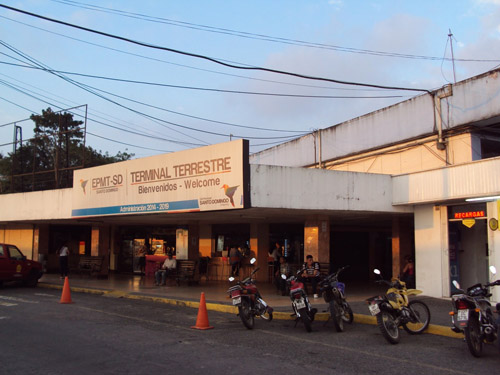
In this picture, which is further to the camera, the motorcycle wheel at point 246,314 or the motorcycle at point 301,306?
the motorcycle wheel at point 246,314

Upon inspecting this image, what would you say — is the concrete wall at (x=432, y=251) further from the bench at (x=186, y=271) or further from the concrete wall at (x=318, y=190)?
the bench at (x=186, y=271)

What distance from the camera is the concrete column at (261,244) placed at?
22516 mm

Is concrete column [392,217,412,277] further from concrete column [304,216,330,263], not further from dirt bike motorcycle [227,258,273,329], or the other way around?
dirt bike motorcycle [227,258,273,329]

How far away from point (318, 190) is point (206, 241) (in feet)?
36.8

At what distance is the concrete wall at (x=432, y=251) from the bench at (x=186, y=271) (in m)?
8.83

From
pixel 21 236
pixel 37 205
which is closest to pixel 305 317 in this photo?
pixel 37 205

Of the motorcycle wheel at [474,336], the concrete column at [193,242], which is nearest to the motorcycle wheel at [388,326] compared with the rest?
the motorcycle wheel at [474,336]

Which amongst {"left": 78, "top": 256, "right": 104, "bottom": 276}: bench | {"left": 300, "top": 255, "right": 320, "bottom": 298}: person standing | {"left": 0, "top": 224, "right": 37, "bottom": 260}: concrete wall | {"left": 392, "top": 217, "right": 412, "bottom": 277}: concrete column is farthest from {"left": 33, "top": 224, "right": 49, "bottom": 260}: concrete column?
{"left": 392, "top": 217, "right": 412, "bottom": 277}: concrete column

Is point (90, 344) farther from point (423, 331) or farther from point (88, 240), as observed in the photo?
point (88, 240)

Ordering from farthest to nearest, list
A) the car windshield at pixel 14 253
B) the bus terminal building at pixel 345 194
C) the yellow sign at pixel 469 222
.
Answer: the car windshield at pixel 14 253
the yellow sign at pixel 469 222
the bus terminal building at pixel 345 194

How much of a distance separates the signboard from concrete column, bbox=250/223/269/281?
22.9 feet

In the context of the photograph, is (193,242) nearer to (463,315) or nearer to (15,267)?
(15,267)

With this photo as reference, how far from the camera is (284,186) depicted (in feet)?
46.9

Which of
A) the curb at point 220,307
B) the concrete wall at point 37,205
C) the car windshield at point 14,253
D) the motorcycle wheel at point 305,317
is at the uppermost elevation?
the concrete wall at point 37,205
